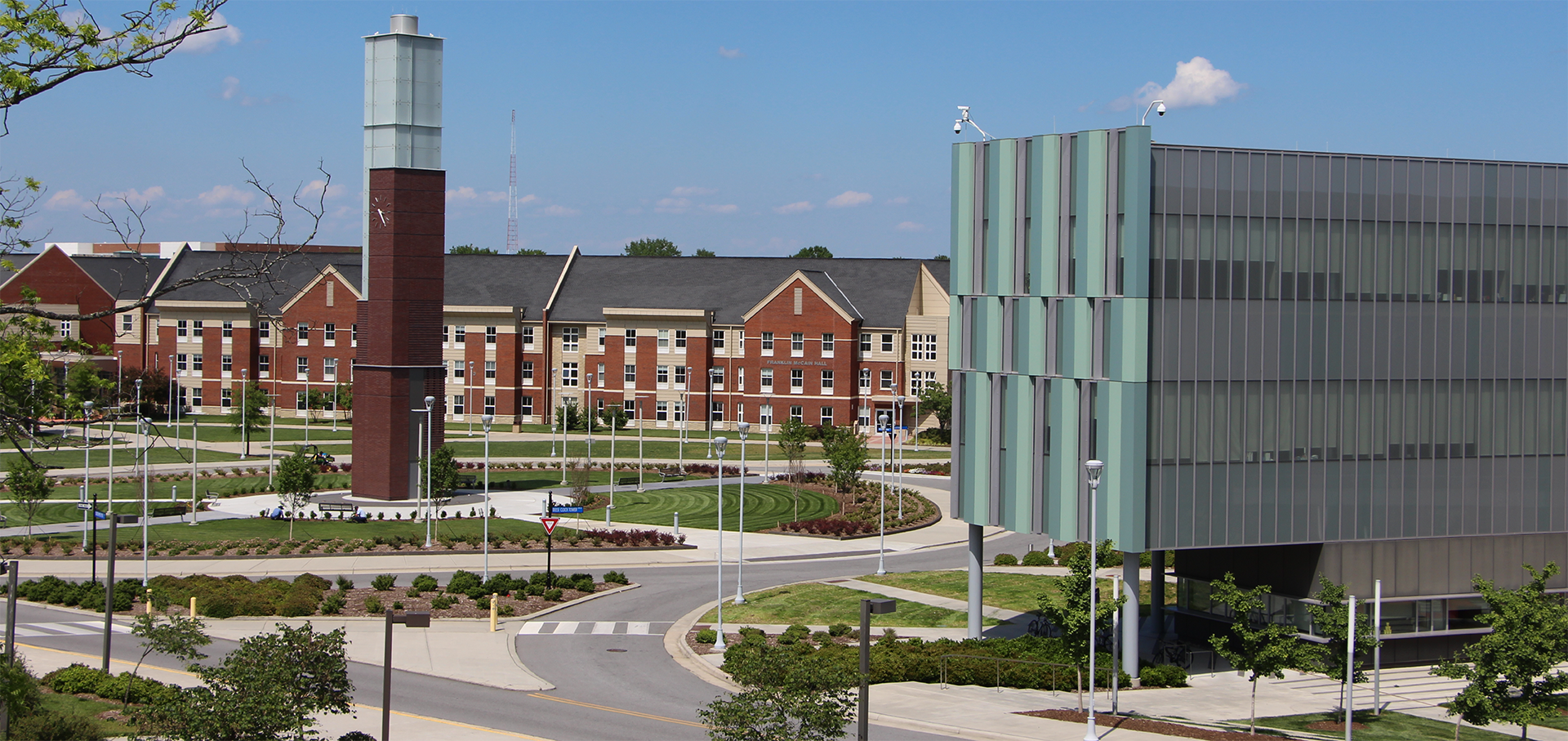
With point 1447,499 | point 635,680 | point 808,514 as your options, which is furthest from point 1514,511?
point 808,514

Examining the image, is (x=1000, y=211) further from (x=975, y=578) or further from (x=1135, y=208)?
(x=975, y=578)

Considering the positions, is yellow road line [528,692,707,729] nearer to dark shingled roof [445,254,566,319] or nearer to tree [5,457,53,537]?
tree [5,457,53,537]

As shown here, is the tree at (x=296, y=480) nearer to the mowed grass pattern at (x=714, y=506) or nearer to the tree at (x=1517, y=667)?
the mowed grass pattern at (x=714, y=506)

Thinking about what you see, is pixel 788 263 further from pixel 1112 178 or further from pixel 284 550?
pixel 1112 178

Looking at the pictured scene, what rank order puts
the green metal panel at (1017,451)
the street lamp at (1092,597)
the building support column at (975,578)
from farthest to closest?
1. the building support column at (975,578)
2. the green metal panel at (1017,451)
3. the street lamp at (1092,597)

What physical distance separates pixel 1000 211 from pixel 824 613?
43.4ft

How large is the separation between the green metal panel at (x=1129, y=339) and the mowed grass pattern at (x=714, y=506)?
1140 inches

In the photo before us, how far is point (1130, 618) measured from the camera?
3170cm

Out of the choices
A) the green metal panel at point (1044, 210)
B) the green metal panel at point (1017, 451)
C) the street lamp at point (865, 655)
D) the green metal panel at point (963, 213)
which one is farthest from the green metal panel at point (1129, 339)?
the street lamp at point (865, 655)

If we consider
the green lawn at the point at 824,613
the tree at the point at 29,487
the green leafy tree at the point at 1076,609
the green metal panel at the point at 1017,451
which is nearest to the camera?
the green leafy tree at the point at 1076,609

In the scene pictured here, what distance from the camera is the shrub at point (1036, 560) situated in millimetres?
50531

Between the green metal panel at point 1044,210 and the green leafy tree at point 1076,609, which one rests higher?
the green metal panel at point 1044,210

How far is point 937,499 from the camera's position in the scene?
227 feet

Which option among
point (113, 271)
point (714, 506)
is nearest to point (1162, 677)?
point (714, 506)
